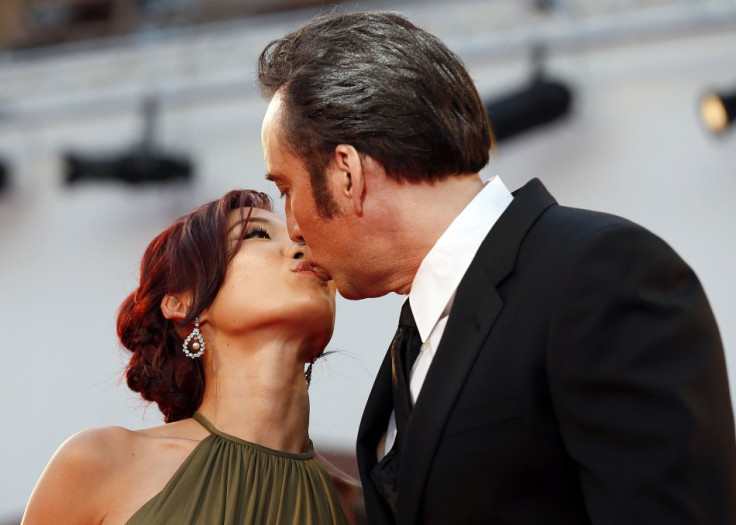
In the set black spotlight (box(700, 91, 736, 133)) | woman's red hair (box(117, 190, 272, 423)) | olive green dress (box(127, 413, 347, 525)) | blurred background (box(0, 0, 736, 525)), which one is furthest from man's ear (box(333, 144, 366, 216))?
black spotlight (box(700, 91, 736, 133))

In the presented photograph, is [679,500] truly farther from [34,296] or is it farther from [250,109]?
[34,296]

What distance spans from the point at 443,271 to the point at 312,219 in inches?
10.7

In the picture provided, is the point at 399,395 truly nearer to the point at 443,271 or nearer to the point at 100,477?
the point at 443,271

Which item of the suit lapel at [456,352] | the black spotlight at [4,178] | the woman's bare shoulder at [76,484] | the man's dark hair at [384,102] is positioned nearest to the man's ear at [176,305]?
the woman's bare shoulder at [76,484]

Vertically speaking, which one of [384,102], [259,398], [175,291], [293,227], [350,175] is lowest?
[259,398]

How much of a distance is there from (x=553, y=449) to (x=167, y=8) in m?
7.65

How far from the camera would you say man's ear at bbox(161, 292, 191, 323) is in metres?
2.47

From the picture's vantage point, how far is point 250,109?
708 cm

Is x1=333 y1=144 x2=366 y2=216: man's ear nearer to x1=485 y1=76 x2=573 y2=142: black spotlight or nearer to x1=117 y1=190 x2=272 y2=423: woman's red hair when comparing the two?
x1=117 y1=190 x2=272 y2=423: woman's red hair

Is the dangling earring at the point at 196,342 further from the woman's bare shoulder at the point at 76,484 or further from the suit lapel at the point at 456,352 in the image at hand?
the suit lapel at the point at 456,352

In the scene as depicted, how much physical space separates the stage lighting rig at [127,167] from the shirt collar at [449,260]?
5.37 meters

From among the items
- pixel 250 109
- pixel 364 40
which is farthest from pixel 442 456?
pixel 250 109

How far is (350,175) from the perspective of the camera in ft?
5.64

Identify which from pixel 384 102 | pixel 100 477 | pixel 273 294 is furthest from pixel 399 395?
pixel 100 477
